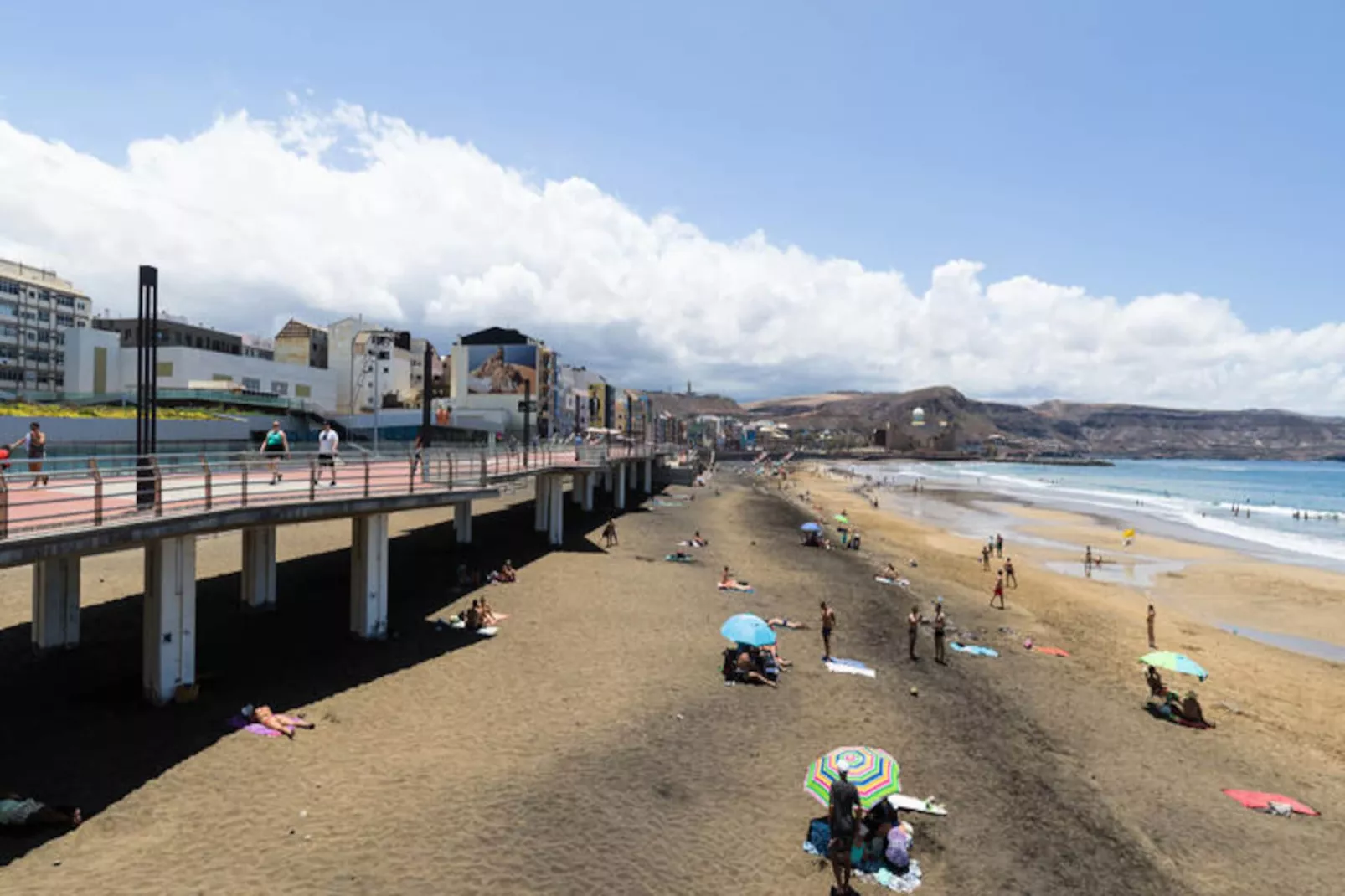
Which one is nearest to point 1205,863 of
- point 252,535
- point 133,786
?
point 133,786

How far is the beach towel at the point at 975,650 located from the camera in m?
19.7

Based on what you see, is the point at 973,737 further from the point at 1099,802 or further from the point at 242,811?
the point at 242,811

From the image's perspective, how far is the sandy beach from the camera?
9.16 meters

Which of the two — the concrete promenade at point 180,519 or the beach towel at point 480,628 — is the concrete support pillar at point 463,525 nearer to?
the concrete promenade at point 180,519

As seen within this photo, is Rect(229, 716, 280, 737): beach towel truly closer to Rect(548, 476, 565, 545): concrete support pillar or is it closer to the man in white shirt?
the man in white shirt

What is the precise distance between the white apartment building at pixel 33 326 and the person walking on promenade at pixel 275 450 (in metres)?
64.9

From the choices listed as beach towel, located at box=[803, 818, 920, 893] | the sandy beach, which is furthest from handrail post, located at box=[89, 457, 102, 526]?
beach towel, located at box=[803, 818, 920, 893]

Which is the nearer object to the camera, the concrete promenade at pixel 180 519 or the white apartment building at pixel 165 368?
the concrete promenade at pixel 180 519

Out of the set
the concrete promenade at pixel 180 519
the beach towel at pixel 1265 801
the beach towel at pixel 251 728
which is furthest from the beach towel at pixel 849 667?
the beach towel at pixel 251 728

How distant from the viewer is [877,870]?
9297mm

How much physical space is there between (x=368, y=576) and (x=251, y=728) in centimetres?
551

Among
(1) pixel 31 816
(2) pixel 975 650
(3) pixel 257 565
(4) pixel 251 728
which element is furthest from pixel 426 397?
(2) pixel 975 650

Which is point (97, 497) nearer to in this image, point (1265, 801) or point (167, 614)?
point (167, 614)

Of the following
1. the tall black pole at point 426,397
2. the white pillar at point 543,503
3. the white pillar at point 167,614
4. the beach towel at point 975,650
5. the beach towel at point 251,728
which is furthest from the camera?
the white pillar at point 543,503
